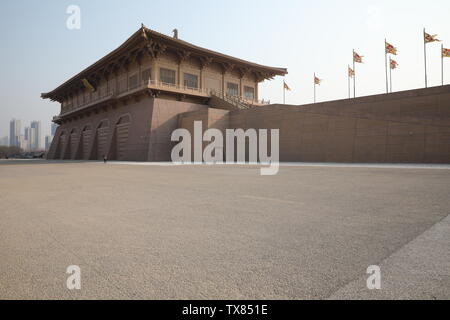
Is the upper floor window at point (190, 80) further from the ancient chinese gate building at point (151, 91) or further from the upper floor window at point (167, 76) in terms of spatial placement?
the upper floor window at point (167, 76)

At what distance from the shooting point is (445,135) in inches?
646

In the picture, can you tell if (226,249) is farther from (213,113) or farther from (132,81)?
(132,81)

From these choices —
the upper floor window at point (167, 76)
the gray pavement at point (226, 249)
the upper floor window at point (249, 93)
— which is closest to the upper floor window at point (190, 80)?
the upper floor window at point (167, 76)

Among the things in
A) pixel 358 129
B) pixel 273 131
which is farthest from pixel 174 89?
pixel 358 129

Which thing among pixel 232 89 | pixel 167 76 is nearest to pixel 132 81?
pixel 167 76

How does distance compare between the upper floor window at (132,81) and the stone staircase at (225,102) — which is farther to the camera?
the upper floor window at (132,81)

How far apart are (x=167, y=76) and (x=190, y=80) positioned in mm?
2959

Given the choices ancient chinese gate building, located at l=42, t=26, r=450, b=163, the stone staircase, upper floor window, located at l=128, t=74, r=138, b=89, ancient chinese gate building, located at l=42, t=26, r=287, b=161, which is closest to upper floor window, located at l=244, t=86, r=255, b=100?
ancient chinese gate building, located at l=42, t=26, r=450, b=163

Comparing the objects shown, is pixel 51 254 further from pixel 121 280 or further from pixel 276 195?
pixel 276 195

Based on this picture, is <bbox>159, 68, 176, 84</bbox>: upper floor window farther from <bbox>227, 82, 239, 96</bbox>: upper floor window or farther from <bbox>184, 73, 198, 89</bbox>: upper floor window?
<bbox>227, 82, 239, 96</bbox>: upper floor window

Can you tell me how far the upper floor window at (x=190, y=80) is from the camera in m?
31.2

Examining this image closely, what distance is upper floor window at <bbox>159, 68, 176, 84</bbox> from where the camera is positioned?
29.4m

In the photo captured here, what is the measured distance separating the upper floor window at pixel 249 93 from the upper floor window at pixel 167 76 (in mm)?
11306
